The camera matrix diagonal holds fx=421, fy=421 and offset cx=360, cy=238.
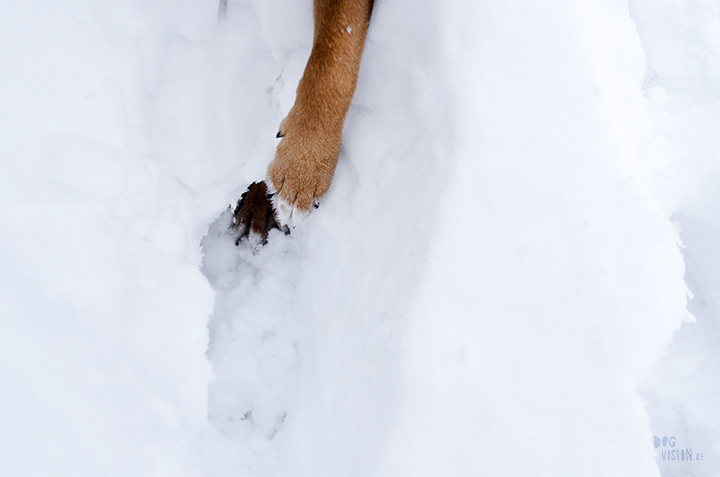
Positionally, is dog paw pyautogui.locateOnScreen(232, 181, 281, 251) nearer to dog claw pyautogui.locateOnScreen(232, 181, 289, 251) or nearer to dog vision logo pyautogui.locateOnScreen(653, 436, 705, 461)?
dog claw pyautogui.locateOnScreen(232, 181, 289, 251)

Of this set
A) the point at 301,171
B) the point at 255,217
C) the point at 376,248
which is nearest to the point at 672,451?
the point at 376,248

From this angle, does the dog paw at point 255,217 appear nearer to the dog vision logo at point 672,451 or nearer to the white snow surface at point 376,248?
the white snow surface at point 376,248

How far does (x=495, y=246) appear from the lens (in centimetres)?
125

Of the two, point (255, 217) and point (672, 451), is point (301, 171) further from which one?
point (672, 451)

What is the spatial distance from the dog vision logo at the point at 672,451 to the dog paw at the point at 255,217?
5.39 feet

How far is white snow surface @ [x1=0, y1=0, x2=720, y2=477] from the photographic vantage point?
117 cm

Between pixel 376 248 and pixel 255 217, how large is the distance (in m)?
0.62

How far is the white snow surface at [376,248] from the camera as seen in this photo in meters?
1.17

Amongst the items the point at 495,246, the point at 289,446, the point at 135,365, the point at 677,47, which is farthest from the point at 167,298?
the point at 677,47

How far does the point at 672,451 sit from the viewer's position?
151cm

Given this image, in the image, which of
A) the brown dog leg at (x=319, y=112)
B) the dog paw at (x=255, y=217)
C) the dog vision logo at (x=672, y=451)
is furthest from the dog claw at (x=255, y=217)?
the dog vision logo at (x=672, y=451)

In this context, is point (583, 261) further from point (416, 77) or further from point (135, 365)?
point (135, 365)

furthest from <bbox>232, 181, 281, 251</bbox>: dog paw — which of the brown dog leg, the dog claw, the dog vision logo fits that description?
the dog vision logo

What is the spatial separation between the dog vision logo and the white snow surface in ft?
0.05
